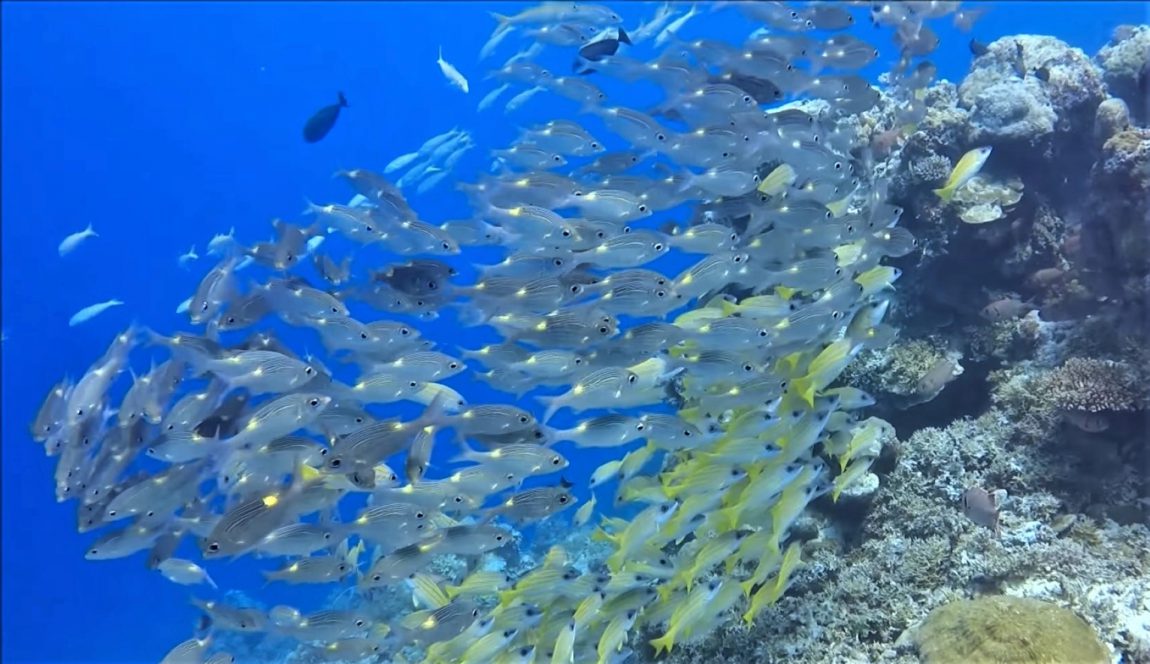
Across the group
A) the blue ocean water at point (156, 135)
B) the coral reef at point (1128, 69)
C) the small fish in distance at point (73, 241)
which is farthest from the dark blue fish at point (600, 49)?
the blue ocean water at point (156, 135)

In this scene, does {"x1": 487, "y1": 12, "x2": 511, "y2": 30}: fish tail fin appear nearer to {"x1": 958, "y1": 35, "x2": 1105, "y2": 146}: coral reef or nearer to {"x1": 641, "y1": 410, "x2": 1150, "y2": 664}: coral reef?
{"x1": 958, "y1": 35, "x2": 1105, "y2": 146}: coral reef

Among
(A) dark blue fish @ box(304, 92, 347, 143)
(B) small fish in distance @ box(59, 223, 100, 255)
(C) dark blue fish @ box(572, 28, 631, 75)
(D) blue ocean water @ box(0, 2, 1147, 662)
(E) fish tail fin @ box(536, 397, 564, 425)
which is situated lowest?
(E) fish tail fin @ box(536, 397, 564, 425)

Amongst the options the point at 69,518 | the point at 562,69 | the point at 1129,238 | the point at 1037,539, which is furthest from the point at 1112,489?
the point at 69,518

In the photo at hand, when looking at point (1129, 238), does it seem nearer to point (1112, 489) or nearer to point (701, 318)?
point (1112, 489)

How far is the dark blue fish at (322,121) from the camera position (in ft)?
34.2

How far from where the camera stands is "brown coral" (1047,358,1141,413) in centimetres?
601

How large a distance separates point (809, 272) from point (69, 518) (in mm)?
71406

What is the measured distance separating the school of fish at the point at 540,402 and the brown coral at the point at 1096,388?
156cm

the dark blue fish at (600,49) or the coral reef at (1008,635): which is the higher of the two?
the dark blue fish at (600,49)

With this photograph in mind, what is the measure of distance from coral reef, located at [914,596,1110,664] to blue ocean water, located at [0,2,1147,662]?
49719 millimetres

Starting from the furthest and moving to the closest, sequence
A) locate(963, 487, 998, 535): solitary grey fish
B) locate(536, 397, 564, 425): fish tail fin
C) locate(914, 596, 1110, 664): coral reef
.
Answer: locate(963, 487, 998, 535): solitary grey fish < locate(536, 397, 564, 425): fish tail fin < locate(914, 596, 1110, 664): coral reef

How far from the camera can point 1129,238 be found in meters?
6.47

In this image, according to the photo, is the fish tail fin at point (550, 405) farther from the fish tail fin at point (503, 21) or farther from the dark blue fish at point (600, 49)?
the fish tail fin at point (503, 21)

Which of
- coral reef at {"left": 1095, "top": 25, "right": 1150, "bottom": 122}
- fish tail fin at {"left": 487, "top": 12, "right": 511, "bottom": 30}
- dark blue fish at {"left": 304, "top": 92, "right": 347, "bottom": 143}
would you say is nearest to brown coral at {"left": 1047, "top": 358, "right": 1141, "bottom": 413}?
coral reef at {"left": 1095, "top": 25, "right": 1150, "bottom": 122}
